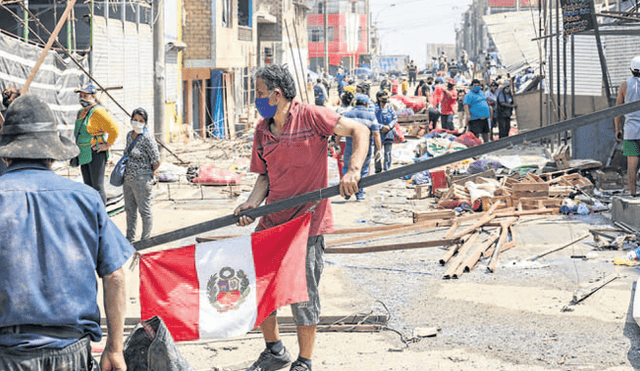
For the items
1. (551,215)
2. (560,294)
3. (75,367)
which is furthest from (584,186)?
(75,367)

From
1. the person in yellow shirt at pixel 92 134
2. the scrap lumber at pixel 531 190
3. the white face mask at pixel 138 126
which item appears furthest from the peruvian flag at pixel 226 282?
the scrap lumber at pixel 531 190

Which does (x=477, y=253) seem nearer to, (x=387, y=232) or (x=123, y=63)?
(x=387, y=232)

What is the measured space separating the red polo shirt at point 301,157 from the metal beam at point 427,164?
1.07ft

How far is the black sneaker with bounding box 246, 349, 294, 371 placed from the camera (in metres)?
5.80

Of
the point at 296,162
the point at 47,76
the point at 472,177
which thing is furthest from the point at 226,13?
the point at 296,162

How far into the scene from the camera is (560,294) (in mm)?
7605

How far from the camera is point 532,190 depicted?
39.0ft

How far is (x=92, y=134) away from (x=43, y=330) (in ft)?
23.3

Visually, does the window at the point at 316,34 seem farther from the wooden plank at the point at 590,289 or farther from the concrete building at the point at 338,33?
the wooden plank at the point at 590,289

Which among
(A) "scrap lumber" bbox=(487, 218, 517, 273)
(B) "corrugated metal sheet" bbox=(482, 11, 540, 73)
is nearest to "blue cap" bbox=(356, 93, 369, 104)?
(A) "scrap lumber" bbox=(487, 218, 517, 273)

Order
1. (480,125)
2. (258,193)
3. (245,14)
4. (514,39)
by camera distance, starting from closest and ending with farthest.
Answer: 1. (258,193)
2. (480,125)
3. (514,39)
4. (245,14)

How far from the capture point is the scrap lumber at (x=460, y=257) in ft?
27.6

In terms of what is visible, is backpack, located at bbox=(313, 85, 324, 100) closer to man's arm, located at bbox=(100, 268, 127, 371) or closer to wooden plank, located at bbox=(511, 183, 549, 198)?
wooden plank, located at bbox=(511, 183, 549, 198)

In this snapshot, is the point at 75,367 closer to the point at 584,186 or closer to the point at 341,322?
the point at 341,322
